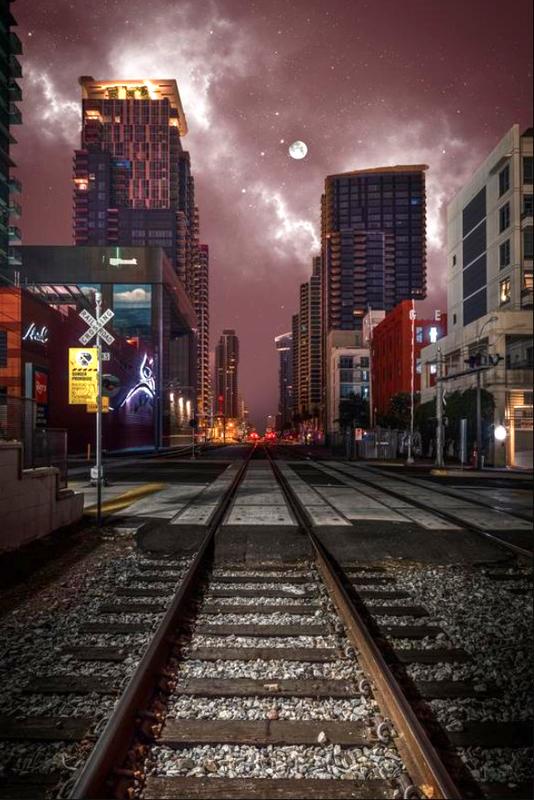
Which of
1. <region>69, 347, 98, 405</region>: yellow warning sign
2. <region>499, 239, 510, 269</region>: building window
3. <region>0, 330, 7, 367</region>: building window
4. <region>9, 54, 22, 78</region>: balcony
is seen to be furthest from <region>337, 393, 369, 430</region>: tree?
<region>69, 347, 98, 405</region>: yellow warning sign

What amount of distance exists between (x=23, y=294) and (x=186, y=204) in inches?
6160

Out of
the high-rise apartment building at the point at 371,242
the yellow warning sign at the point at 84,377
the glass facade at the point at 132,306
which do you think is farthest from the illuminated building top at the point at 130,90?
the yellow warning sign at the point at 84,377

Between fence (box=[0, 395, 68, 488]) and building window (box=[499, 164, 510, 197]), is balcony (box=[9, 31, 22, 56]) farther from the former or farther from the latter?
fence (box=[0, 395, 68, 488])

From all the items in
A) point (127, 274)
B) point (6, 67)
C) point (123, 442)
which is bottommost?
point (123, 442)

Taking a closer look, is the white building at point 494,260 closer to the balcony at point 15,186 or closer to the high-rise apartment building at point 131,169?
the balcony at point 15,186

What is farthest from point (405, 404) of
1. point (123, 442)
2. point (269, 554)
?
point (269, 554)

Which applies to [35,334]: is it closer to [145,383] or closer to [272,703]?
[145,383]

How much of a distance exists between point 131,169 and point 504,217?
158m

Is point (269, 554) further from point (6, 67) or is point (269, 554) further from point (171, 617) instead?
point (6, 67)

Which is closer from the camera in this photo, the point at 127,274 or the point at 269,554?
the point at 269,554

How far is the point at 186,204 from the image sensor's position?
18862 cm

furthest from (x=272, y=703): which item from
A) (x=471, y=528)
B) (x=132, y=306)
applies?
(x=132, y=306)

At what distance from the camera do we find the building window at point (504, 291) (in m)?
48.2

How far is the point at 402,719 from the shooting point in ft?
11.0
